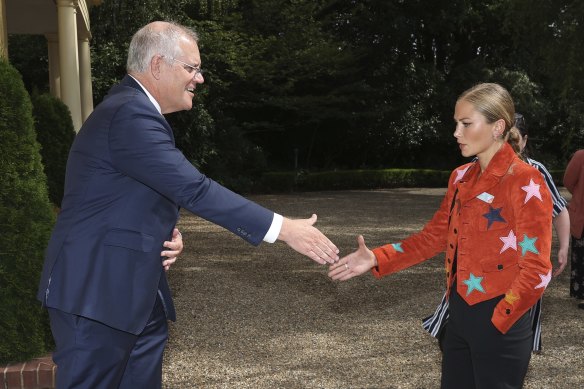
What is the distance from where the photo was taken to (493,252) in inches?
109

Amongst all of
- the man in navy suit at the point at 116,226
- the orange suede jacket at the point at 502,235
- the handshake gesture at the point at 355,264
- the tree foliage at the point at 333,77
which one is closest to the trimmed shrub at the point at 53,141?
the handshake gesture at the point at 355,264

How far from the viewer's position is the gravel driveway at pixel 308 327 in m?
5.07

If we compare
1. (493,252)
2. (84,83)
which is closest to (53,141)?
(84,83)

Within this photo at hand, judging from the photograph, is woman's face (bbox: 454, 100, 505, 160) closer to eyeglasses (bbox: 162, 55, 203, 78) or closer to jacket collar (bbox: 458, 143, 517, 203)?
jacket collar (bbox: 458, 143, 517, 203)

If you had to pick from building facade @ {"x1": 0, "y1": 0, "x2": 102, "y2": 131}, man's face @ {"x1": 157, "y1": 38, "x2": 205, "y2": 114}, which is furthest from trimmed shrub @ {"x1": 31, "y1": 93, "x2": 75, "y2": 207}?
man's face @ {"x1": 157, "y1": 38, "x2": 205, "y2": 114}

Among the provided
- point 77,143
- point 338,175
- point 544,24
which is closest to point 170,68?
point 77,143

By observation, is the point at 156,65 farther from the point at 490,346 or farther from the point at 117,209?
the point at 490,346

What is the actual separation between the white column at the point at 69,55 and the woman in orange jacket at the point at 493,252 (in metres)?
10.4

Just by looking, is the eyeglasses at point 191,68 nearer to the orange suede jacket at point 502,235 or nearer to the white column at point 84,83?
the orange suede jacket at point 502,235

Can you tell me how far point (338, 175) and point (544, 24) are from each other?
38.3ft

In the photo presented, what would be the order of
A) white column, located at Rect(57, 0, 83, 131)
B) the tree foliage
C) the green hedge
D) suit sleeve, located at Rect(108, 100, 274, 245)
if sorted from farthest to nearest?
the green hedge < the tree foliage < white column, located at Rect(57, 0, 83, 131) < suit sleeve, located at Rect(108, 100, 274, 245)

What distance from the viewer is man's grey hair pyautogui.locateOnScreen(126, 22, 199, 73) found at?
2666 millimetres

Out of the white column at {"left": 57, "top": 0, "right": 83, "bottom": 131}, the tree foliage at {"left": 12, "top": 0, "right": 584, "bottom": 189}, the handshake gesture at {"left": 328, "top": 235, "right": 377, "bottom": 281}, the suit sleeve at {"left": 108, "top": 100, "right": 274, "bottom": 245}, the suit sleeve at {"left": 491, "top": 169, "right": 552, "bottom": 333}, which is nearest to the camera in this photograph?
the suit sleeve at {"left": 108, "top": 100, "right": 274, "bottom": 245}

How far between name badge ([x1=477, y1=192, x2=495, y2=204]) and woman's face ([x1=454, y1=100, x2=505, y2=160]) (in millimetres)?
176
